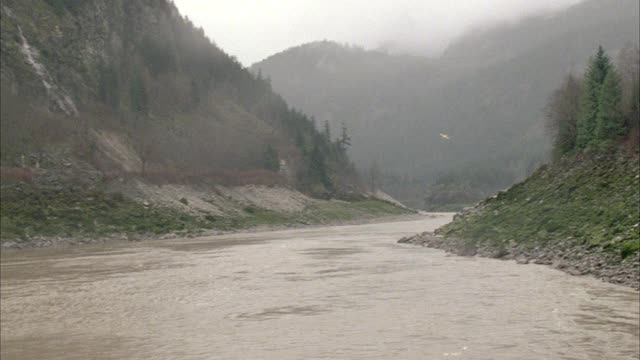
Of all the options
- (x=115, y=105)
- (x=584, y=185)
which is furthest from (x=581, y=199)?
(x=115, y=105)

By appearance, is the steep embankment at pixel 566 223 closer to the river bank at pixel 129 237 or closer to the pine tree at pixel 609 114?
the pine tree at pixel 609 114

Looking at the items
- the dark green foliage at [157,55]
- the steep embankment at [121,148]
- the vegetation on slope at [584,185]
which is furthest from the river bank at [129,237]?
the dark green foliage at [157,55]

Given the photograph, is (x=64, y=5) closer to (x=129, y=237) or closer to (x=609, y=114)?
(x=129, y=237)

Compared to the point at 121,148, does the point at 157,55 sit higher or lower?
higher

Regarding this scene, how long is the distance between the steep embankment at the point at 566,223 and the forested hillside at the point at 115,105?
75263 millimetres

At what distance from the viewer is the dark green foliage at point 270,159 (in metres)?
176

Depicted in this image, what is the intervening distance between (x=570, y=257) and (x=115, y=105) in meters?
131

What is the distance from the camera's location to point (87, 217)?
90.8 meters

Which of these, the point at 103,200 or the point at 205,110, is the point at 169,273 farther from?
the point at 205,110

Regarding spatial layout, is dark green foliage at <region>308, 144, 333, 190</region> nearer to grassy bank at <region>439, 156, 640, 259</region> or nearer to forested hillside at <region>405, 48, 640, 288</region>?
forested hillside at <region>405, 48, 640, 288</region>

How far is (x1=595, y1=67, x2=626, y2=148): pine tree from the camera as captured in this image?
66.2 meters

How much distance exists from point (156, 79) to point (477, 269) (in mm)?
162337

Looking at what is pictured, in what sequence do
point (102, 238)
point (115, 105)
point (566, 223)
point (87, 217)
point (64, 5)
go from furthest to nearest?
1. point (115, 105)
2. point (64, 5)
3. point (87, 217)
4. point (102, 238)
5. point (566, 223)

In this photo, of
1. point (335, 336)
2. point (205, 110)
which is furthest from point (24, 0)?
point (335, 336)
